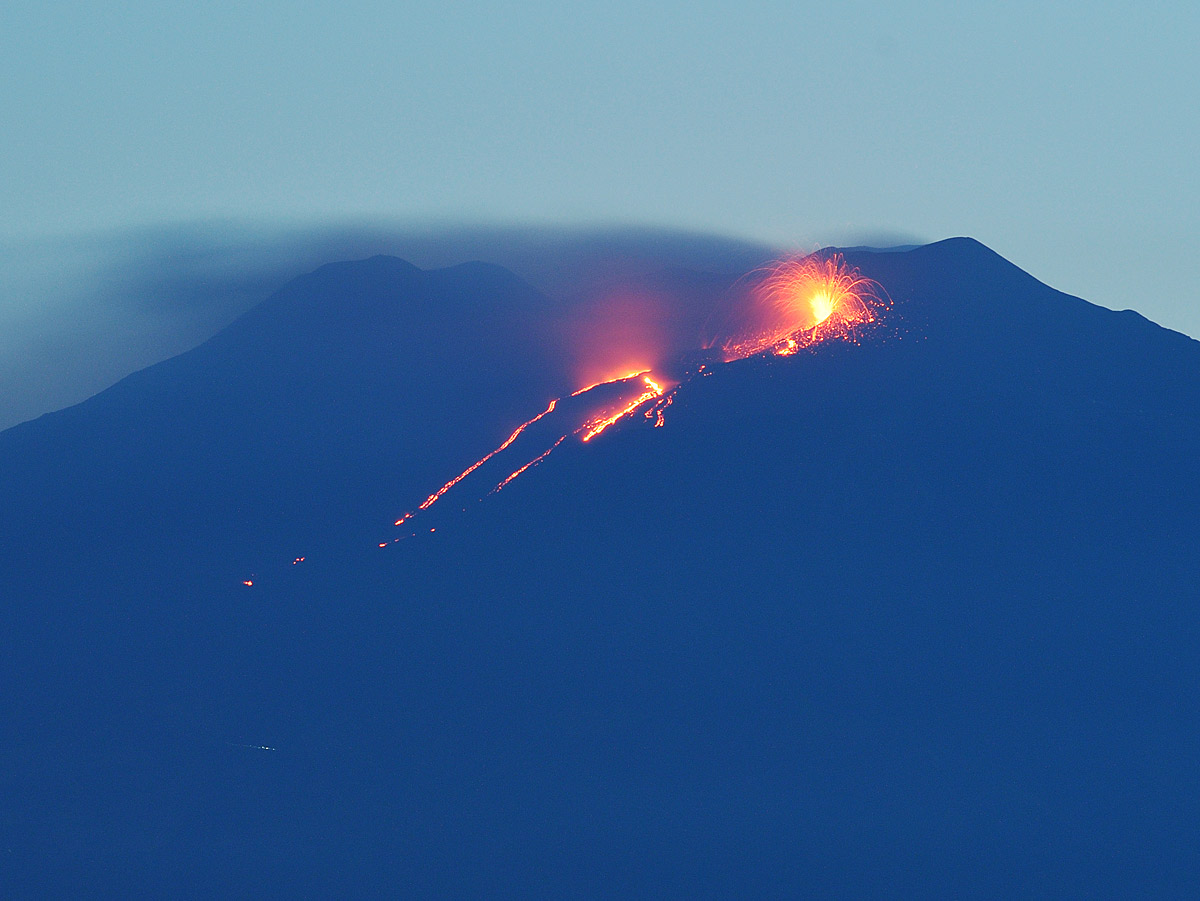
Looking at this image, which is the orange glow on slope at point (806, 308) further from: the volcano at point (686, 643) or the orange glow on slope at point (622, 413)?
the orange glow on slope at point (622, 413)

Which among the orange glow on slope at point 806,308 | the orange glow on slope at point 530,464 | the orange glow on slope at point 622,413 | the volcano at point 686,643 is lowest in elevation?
the volcano at point 686,643

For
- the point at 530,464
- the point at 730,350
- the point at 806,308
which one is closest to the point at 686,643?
the point at 530,464

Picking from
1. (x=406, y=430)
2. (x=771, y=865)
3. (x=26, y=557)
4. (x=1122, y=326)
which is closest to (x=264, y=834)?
(x=771, y=865)

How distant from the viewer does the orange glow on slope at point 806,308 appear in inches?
3034

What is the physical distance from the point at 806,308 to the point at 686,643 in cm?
2931

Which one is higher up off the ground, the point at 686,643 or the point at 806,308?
the point at 806,308

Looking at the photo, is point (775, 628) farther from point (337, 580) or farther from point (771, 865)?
point (337, 580)

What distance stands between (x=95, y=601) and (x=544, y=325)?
48454 mm

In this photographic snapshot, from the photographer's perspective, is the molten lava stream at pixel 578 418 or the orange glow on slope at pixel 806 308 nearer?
the molten lava stream at pixel 578 418

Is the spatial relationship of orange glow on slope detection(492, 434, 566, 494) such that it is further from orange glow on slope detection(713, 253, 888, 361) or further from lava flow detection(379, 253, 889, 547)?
orange glow on slope detection(713, 253, 888, 361)

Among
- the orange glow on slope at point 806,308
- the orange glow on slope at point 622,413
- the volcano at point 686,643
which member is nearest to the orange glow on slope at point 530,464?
the volcano at point 686,643

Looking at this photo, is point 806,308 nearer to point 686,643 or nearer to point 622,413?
point 622,413

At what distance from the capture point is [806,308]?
83.3 meters

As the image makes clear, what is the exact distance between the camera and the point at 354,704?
5844 centimetres
